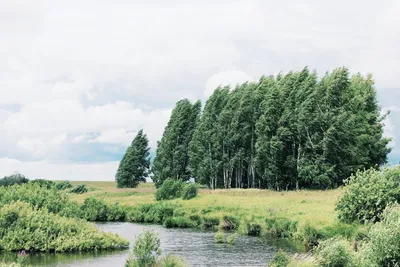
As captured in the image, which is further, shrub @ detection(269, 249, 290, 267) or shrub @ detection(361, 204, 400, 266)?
shrub @ detection(269, 249, 290, 267)

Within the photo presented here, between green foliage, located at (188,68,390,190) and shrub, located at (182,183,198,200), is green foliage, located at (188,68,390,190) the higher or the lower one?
the higher one

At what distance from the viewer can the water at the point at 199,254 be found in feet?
121

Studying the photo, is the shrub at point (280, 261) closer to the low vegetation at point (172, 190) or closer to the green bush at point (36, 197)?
the green bush at point (36, 197)

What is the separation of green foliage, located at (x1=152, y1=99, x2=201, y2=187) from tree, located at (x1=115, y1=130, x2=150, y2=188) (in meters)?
4.79

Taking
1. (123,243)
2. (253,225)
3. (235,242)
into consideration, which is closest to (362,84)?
(253,225)

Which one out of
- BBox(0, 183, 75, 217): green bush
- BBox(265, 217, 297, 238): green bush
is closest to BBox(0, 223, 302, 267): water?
BBox(265, 217, 297, 238): green bush

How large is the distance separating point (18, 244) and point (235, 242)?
1791 centimetres

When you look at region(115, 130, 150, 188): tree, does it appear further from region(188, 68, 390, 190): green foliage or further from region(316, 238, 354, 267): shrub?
region(316, 238, 354, 267): shrub

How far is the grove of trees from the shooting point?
78312 mm

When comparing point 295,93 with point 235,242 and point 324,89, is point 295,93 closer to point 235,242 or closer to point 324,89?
point 324,89

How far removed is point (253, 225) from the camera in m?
52.8

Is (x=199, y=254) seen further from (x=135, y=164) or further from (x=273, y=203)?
(x=135, y=164)

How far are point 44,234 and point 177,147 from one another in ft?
220

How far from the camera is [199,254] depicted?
4069 centimetres
